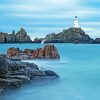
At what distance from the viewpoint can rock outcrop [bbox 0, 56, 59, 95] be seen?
99.2 feet

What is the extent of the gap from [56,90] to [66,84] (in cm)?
388

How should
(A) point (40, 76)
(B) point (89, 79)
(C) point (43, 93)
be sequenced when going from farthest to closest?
(B) point (89, 79)
(A) point (40, 76)
(C) point (43, 93)

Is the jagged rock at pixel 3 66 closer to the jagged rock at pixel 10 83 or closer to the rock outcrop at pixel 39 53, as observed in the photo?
the jagged rock at pixel 10 83

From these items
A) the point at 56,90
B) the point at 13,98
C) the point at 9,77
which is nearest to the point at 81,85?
the point at 56,90

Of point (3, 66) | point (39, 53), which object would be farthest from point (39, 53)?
point (3, 66)

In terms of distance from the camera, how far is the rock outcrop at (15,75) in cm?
3023

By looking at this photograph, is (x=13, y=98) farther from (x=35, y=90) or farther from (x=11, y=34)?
(x=11, y=34)

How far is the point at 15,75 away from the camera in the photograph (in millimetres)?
33812

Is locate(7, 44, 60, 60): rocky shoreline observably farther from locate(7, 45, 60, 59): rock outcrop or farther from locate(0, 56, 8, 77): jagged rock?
locate(0, 56, 8, 77): jagged rock

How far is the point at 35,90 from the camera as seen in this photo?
32.1 meters

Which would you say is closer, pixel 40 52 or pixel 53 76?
pixel 53 76

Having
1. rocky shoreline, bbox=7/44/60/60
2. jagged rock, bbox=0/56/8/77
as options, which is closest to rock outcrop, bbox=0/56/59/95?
jagged rock, bbox=0/56/8/77

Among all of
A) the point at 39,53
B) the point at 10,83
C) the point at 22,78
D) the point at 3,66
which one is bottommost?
the point at 10,83

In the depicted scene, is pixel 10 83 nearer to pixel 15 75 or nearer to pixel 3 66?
pixel 3 66
